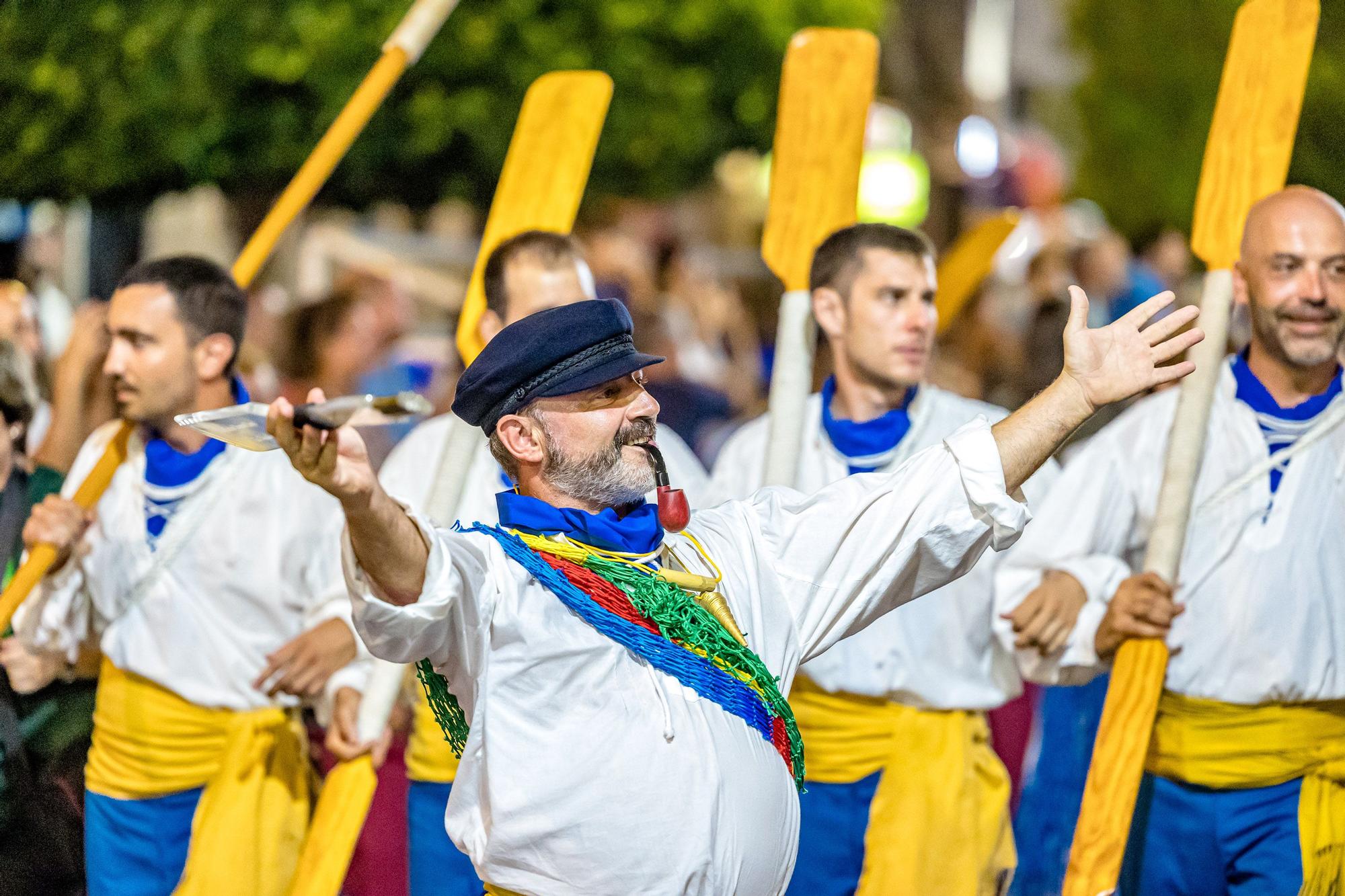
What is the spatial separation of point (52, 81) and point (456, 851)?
3.28 metres

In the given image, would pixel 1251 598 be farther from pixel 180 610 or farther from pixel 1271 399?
pixel 180 610

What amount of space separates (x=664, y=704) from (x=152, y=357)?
2231 mm

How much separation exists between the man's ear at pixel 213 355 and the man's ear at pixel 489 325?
2.32ft

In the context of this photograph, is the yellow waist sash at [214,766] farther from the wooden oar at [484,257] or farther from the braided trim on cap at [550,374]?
the braided trim on cap at [550,374]

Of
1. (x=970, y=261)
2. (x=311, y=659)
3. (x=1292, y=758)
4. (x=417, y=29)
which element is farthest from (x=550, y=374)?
(x=970, y=261)

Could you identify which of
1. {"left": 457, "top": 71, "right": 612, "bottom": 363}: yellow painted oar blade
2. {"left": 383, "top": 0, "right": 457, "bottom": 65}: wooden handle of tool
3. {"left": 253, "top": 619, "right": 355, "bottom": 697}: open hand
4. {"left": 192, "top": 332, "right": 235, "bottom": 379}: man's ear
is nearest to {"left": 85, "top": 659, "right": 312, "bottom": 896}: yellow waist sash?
{"left": 253, "top": 619, "right": 355, "bottom": 697}: open hand

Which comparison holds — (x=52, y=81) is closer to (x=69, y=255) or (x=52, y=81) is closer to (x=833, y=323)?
(x=833, y=323)

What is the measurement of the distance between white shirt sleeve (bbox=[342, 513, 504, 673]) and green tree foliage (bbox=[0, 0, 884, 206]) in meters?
3.52

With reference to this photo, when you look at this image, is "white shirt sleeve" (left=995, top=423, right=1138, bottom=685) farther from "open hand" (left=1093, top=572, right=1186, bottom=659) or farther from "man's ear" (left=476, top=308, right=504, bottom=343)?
"man's ear" (left=476, top=308, right=504, bottom=343)

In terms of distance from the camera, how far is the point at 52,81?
6.20 m

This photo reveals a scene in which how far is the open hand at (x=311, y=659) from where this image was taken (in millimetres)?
4398

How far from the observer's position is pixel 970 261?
598 cm

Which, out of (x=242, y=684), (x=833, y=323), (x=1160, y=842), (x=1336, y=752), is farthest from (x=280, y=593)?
(x=1336, y=752)

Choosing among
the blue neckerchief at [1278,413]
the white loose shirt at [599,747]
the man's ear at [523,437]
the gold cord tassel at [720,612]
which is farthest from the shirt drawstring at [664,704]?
the blue neckerchief at [1278,413]
